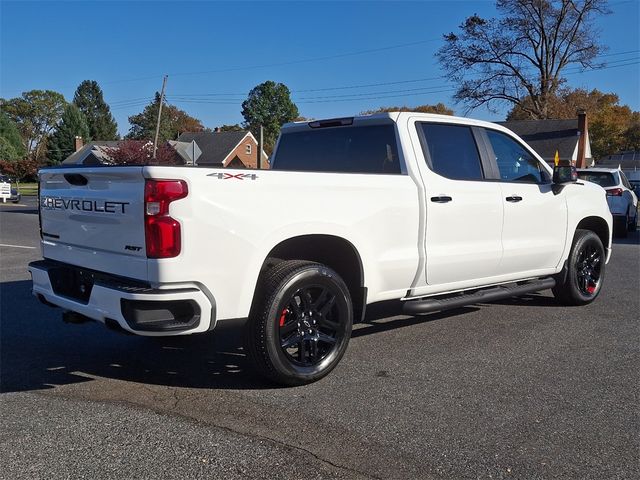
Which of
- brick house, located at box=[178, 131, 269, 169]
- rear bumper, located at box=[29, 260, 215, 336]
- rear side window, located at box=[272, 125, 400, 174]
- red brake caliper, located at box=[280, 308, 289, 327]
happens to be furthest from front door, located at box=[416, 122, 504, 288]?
brick house, located at box=[178, 131, 269, 169]

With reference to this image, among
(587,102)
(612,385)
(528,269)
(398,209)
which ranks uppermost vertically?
(587,102)

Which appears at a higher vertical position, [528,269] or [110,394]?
[528,269]

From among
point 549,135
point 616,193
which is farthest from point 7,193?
point 549,135

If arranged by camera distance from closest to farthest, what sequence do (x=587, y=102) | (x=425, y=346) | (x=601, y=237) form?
(x=425, y=346), (x=601, y=237), (x=587, y=102)

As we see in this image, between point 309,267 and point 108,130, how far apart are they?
10528cm

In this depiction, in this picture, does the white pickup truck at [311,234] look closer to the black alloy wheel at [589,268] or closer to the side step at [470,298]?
the side step at [470,298]

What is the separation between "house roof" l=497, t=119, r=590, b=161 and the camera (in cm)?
4061

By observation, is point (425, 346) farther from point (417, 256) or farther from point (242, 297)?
point (242, 297)

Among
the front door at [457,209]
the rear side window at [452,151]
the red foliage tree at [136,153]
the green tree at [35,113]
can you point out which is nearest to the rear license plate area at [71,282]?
the front door at [457,209]

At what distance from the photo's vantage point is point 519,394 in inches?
165

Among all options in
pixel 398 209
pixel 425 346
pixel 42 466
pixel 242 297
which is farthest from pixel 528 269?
pixel 42 466

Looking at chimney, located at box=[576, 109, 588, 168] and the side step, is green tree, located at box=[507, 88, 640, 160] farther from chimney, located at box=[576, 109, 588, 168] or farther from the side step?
the side step

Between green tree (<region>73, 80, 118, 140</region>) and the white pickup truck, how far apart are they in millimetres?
102357

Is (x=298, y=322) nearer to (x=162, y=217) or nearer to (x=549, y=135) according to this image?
(x=162, y=217)
